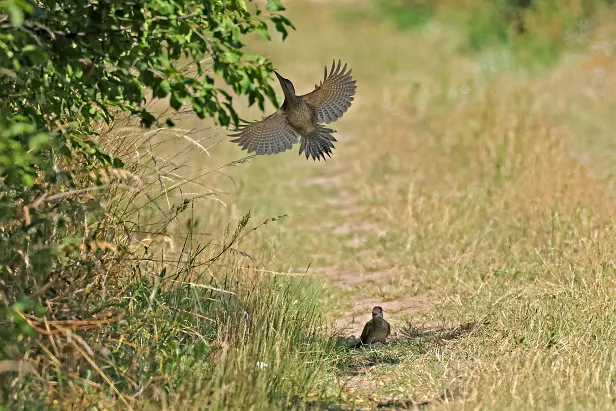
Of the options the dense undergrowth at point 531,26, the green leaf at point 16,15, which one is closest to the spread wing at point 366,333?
the green leaf at point 16,15

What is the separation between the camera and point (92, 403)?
509cm

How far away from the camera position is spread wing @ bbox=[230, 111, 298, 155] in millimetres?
7461

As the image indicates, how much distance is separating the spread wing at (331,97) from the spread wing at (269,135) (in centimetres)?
23

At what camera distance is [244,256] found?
24.2 ft

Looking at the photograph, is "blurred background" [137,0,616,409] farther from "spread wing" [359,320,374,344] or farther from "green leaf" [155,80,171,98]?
"green leaf" [155,80,171,98]

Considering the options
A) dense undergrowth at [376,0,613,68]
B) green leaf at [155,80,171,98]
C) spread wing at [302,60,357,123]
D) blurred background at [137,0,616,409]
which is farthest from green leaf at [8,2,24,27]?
dense undergrowth at [376,0,613,68]

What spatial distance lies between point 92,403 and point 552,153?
7.53m

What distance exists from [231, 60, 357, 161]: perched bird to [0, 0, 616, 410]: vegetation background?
341 millimetres

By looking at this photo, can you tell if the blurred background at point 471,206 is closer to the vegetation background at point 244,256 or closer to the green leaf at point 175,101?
the vegetation background at point 244,256

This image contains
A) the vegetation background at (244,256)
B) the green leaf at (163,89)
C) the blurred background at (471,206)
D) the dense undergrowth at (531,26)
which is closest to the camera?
the green leaf at (163,89)

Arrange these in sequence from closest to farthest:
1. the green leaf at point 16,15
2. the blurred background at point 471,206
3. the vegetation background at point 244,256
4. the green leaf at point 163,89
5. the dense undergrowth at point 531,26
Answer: the green leaf at point 16,15 → the green leaf at point 163,89 → the vegetation background at point 244,256 → the blurred background at point 471,206 → the dense undergrowth at point 531,26

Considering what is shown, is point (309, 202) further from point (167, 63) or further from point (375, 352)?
point (167, 63)

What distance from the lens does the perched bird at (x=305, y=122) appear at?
746 cm

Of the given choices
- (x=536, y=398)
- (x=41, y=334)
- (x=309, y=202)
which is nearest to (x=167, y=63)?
(x=41, y=334)
